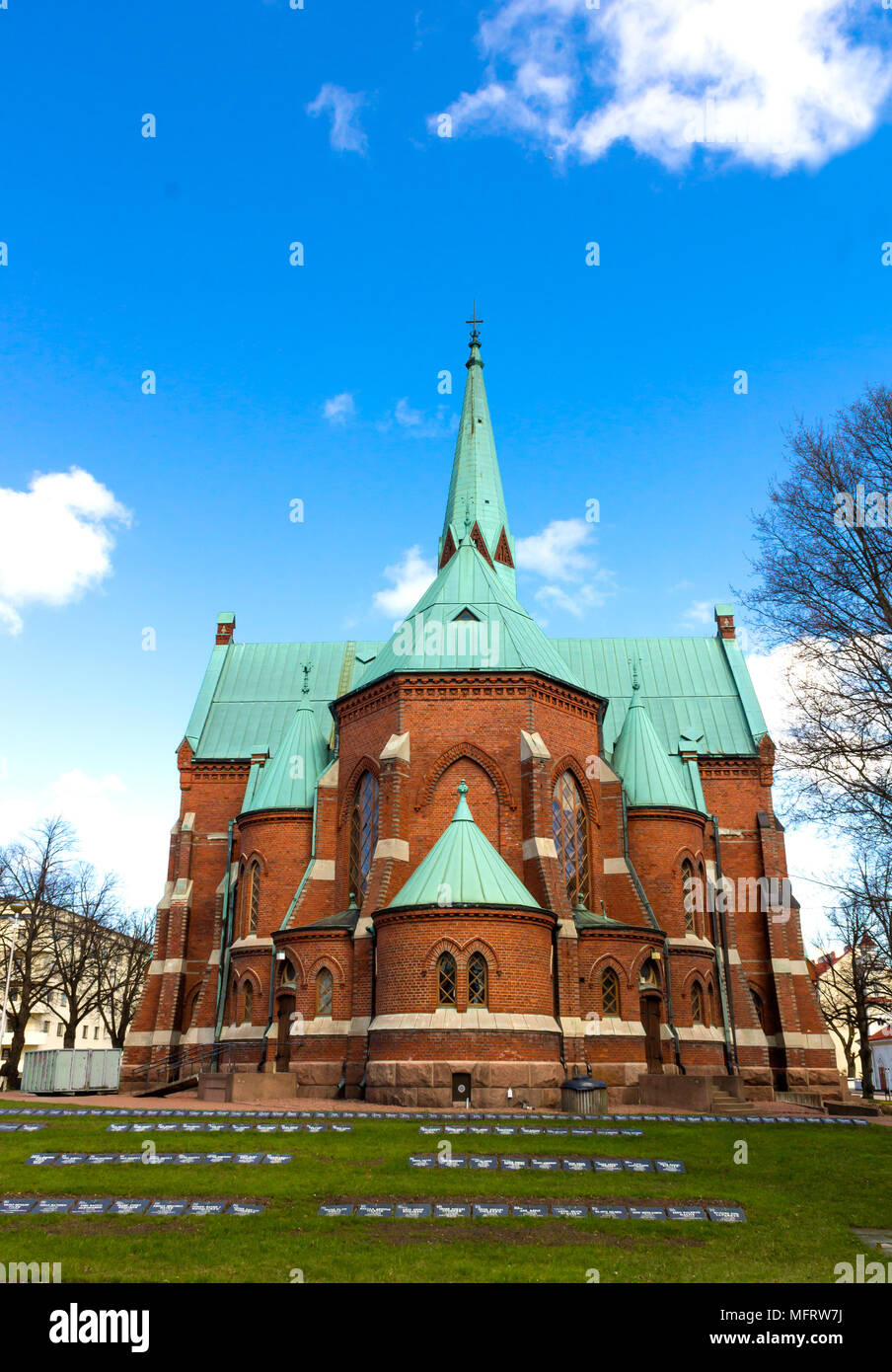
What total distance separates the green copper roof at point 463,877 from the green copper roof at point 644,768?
7738 mm

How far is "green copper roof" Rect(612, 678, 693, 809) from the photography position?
3594cm

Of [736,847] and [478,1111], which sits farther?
[736,847]

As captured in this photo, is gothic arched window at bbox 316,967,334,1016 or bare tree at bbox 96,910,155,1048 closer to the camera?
gothic arched window at bbox 316,967,334,1016

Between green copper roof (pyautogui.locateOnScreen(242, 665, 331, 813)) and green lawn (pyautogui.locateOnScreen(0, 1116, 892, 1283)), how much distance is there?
56.4 feet

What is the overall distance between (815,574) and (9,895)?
130 ft

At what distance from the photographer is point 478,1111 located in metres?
24.7

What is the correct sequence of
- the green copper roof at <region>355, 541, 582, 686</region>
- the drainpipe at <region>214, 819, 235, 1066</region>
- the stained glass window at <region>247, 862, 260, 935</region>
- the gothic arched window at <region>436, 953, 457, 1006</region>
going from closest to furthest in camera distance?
the gothic arched window at <region>436, 953, 457, 1006</region>, the green copper roof at <region>355, 541, 582, 686</region>, the stained glass window at <region>247, 862, 260, 935</region>, the drainpipe at <region>214, 819, 235, 1066</region>

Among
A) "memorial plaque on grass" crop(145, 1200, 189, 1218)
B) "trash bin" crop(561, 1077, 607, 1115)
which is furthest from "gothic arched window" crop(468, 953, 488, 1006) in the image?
"memorial plaque on grass" crop(145, 1200, 189, 1218)

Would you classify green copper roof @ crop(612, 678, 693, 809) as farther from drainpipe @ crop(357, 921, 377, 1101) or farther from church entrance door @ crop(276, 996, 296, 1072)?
church entrance door @ crop(276, 996, 296, 1072)

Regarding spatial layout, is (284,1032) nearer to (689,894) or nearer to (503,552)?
(689,894)

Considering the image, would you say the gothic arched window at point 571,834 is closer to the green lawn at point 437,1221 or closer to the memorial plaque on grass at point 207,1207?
the green lawn at point 437,1221

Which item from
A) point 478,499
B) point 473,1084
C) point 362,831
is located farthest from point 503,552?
point 473,1084

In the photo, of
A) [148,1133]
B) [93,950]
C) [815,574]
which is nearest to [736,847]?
[815,574]
